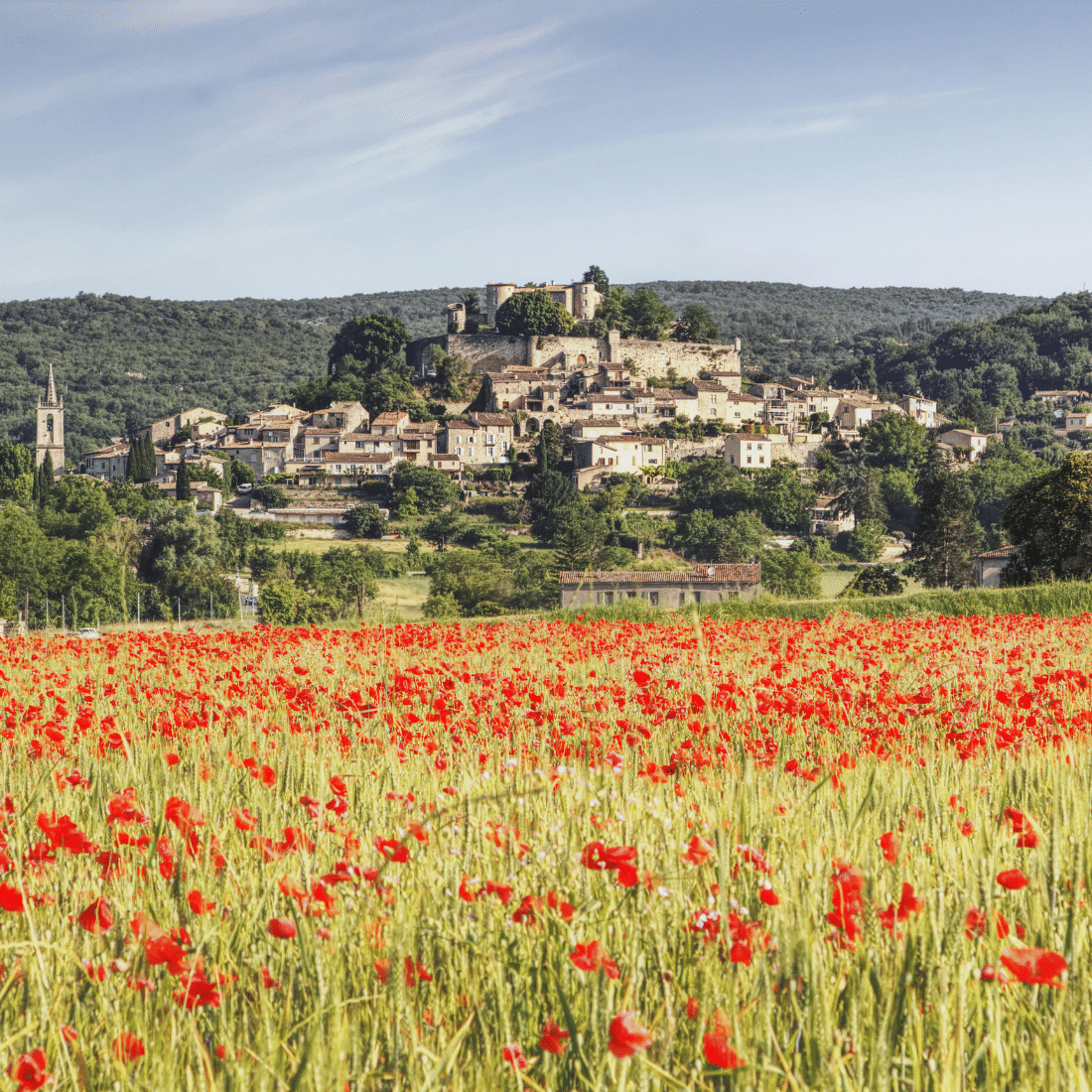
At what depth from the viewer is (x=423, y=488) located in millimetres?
98250

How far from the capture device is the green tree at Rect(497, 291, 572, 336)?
382 feet

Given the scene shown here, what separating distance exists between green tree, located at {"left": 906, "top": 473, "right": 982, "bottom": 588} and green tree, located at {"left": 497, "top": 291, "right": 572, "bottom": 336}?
61.8m

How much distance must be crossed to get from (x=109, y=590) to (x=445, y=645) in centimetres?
4891

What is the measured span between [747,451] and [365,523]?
120 feet

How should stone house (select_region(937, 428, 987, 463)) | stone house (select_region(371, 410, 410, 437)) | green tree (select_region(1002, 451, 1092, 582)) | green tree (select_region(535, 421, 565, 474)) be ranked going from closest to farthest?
green tree (select_region(1002, 451, 1092, 582)), green tree (select_region(535, 421, 565, 474)), stone house (select_region(371, 410, 410, 437)), stone house (select_region(937, 428, 987, 463))

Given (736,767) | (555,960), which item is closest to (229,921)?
(555,960)

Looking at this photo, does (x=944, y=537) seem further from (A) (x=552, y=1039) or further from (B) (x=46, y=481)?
(B) (x=46, y=481)

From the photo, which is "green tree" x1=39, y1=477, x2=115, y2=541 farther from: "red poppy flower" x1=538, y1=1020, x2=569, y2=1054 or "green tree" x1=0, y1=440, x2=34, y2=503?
"red poppy flower" x1=538, y1=1020, x2=569, y2=1054

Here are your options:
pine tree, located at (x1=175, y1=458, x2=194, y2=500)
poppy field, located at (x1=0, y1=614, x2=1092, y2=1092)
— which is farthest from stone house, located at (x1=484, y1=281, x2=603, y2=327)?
poppy field, located at (x1=0, y1=614, x2=1092, y2=1092)

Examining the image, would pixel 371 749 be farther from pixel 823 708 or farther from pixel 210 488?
pixel 210 488

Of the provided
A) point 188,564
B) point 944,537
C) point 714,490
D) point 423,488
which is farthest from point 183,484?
point 944,537

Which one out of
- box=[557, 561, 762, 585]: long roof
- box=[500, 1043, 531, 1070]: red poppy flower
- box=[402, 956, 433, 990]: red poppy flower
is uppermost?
box=[500, 1043, 531, 1070]: red poppy flower

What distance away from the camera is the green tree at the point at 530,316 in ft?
382

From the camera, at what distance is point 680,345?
12156 cm
